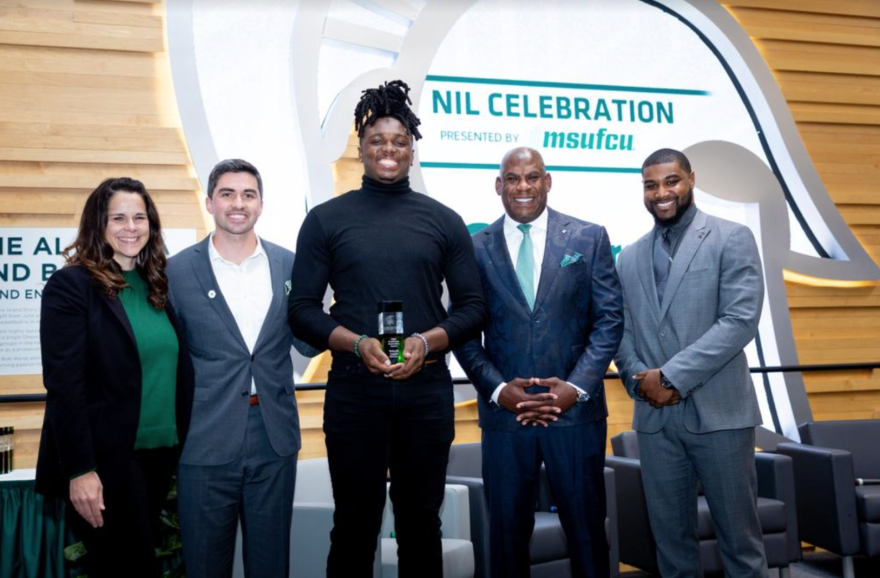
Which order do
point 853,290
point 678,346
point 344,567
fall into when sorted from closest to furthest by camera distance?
point 344,567 < point 678,346 < point 853,290

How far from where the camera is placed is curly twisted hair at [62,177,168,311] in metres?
2.25

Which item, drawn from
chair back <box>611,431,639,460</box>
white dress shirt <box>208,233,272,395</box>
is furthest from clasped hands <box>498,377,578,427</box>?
chair back <box>611,431,639,460</box>

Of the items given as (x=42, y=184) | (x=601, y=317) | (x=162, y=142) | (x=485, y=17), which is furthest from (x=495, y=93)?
(x=42, y=184)

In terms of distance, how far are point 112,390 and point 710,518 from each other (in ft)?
9.16

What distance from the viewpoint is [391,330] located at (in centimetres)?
218

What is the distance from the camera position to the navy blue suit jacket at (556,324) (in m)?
2.57

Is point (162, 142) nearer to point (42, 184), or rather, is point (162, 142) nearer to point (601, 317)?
point (42, 184)

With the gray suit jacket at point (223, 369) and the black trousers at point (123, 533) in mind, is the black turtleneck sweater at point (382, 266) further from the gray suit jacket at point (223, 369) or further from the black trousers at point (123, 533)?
the black trousers at point (123, 533)

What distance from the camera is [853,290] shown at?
16.0ft

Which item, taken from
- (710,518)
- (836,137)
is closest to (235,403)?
(710,518)

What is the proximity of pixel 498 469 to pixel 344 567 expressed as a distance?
2.02 ft

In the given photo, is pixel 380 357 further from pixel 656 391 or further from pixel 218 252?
pixel 656 391

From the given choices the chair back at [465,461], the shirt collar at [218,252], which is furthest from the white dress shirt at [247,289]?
the chair back at [465,461]

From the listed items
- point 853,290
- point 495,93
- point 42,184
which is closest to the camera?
point 42,184
